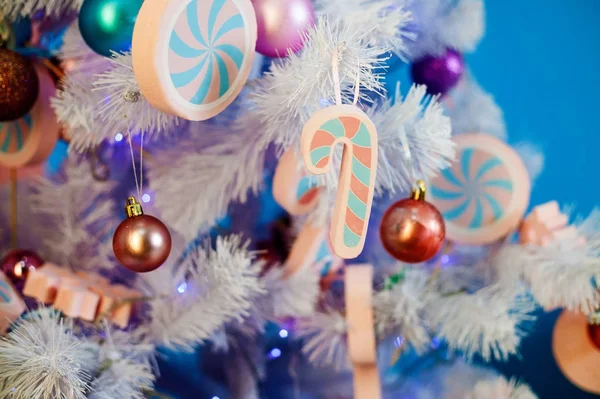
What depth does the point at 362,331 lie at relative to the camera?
0.78 m

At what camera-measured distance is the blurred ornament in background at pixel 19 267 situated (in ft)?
2.72

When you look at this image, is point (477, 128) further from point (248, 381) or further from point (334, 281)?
point (248, 381)

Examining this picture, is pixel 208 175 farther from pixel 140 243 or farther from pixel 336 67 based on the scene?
pixel 336 67

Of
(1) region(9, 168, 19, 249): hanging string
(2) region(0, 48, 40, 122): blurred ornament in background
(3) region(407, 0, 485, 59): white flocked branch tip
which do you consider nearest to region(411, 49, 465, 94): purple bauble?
(3) region(407, 0, 485, 59): white flocked branch tip

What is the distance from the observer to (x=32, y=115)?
0.82 meters

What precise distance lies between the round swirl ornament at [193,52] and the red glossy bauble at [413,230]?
260mm

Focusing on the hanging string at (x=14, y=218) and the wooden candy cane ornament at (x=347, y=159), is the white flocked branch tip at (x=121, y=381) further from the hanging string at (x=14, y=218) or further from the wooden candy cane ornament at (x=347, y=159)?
the hanging string at (x=14, y=218)

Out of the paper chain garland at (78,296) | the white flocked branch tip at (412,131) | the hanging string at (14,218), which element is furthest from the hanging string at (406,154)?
the hanging string at (14,218)

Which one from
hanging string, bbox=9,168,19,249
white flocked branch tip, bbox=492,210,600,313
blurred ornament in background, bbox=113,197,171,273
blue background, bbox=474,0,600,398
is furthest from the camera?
hanging string, bbox=9,168,19,249

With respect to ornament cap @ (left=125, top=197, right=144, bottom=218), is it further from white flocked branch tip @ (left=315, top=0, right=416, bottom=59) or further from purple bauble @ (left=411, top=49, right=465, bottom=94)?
purple bauble @ (left=411, top=49, right=465, bottom=94)

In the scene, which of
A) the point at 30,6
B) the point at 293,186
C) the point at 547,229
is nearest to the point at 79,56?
the point at 30,6

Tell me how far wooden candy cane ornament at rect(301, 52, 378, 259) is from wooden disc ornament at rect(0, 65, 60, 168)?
19.6 inches

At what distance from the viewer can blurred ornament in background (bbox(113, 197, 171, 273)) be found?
2.03 ft

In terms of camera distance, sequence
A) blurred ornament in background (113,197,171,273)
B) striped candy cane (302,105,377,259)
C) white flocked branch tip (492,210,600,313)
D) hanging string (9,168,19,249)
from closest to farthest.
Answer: striped candy cane (302,105,377,259), blurred ornament in background (113,197,171,273), white flocked branch tip (492,210,600,313), hanging string (9,168,19,249)
